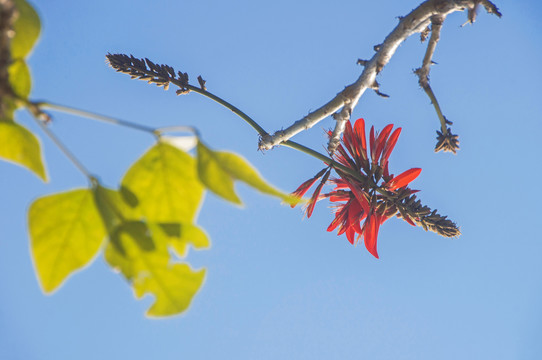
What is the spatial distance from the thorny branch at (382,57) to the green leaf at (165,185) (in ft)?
0.85

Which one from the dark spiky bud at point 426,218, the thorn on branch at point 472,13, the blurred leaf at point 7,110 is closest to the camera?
the blurred leaf at point 7,110

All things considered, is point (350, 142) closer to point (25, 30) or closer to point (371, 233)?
point (371, 233)

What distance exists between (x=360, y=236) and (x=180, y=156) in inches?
17.0

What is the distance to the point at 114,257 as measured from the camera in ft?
0.62

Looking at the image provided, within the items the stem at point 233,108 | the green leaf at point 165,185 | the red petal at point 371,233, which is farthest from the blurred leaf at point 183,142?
the red petal at point 371,233

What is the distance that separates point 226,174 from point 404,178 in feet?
1.36

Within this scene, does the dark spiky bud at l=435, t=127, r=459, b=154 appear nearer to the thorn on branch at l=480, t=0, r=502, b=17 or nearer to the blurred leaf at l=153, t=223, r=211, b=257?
the thorn on branch at l=480, t=0, r=502, b=17

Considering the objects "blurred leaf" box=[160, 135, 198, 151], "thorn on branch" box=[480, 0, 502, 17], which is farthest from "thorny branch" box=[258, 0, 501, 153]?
"blurred leaf" box=[160, 135, 198, 151]

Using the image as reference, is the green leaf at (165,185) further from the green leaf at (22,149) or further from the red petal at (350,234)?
the red petal at (350,234)

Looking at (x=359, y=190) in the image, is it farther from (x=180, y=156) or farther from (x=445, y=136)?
(x=180, y=156)

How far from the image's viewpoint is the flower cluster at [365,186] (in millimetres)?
506

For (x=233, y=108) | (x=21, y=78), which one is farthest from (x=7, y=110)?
(x=233, y=108)

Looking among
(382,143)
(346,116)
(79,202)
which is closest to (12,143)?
(79,202)

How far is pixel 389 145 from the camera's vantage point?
1.91 ft
